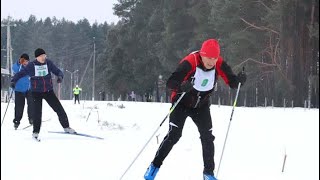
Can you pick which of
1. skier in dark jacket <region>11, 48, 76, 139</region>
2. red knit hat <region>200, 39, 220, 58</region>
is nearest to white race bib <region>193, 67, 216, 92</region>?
red knit hat <region>200, 39, 220, 58</region>

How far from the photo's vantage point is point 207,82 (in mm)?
5266

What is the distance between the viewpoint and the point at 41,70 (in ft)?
27.4

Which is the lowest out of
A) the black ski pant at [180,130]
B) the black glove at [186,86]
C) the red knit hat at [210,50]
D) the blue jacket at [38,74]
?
the black ski pant at [180,130]

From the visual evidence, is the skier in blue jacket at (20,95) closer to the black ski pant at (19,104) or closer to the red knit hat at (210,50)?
the black ski pant at (19,104)

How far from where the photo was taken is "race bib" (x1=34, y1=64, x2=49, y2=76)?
830cm

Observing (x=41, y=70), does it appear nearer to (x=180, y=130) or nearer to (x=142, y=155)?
(x=142, y=155)

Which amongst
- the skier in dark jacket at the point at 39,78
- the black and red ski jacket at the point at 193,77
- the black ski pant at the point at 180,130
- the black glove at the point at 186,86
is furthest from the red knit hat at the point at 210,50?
the skier in dark jacket at the point at 39,78

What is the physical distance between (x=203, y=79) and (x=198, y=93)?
0.16 meters

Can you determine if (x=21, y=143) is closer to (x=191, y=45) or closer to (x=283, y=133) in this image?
(x=283, y=133)

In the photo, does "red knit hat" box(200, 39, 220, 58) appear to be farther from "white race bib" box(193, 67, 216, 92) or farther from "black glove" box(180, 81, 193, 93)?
"black glove" box(180, 81, 193, 93)

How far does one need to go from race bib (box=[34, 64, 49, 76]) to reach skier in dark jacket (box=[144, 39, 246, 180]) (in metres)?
3.57

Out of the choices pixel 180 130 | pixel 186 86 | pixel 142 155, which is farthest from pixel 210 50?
pixel 142 155

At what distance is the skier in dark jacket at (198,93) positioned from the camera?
5.11m

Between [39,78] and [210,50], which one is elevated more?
[210,50]
